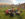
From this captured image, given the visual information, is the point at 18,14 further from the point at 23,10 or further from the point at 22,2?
the point at 22,2

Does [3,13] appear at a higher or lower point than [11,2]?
lower

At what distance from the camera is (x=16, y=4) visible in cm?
74

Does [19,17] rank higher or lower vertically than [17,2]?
lower

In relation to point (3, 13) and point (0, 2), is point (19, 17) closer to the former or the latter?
point (3, 13)

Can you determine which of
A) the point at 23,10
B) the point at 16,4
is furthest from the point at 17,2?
the point at 23,10

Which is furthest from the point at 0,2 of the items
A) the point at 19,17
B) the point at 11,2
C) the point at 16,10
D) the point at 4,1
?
the point at 19,17

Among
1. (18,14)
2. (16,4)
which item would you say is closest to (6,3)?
(16,4)

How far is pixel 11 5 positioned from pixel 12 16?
0.59 feet

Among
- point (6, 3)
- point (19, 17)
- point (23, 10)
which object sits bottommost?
point (19, 17)

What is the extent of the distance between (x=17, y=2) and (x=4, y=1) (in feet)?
0.71

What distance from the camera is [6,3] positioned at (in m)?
0.75

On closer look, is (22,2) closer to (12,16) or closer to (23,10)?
(23,10)

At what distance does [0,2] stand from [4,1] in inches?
2.7

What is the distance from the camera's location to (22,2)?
74cm
